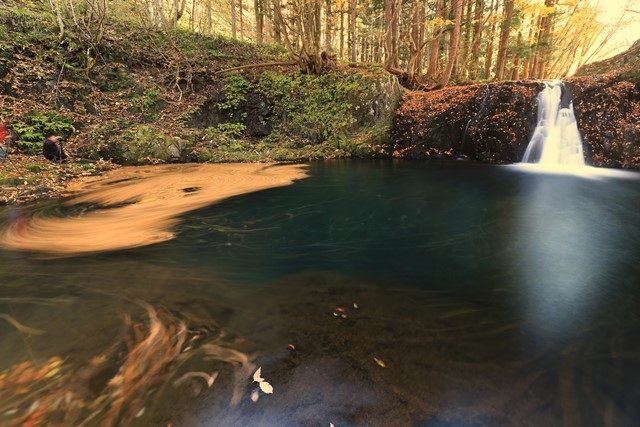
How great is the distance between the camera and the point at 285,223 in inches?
259

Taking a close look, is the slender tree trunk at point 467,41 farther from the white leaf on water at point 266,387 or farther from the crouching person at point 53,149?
the white leaf on water at point 266,387

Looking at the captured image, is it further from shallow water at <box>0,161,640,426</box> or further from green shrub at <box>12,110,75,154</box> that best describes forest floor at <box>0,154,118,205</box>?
shallow water at <box>0,161,640,426</box>

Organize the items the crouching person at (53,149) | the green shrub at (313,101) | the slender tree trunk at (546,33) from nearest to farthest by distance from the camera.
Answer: the crouching person at (53,149), the green shrub at (313,101), the slender tree trunk at (546,33)

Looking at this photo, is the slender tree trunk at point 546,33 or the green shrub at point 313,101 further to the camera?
the slender tree trunk at point 546,33

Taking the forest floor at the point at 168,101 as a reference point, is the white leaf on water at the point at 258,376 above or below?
below

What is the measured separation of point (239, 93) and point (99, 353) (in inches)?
549

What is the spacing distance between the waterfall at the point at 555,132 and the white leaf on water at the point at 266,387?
12635 millimetres

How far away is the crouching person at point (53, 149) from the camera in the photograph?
10383mm

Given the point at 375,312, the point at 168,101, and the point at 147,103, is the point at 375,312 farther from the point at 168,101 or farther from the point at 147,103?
the point at 168,101

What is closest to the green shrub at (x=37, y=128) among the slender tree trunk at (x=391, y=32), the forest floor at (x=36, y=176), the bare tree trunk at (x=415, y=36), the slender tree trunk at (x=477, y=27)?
the forest floor at (x=36, y=176)

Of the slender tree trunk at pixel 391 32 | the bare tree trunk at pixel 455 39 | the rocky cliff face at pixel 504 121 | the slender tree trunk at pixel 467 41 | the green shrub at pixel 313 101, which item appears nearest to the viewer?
the rocky cliff face at pixel 504 121

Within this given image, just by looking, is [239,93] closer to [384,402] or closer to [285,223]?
[285,223]

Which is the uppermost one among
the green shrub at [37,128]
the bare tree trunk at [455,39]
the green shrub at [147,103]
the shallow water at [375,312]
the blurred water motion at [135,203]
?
the bare tree trunk at [455,39]

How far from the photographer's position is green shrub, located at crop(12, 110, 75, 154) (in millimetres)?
10766
